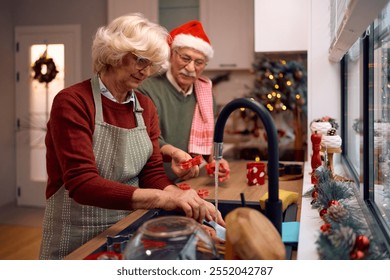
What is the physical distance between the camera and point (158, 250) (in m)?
0.61

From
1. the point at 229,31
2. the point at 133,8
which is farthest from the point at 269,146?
the point at 133,8

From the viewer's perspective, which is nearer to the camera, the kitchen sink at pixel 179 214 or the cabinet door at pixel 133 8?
the kitchen sink at pixel 179 214

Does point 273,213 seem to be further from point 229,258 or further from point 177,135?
point 177,135

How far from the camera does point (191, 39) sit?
1.79 m

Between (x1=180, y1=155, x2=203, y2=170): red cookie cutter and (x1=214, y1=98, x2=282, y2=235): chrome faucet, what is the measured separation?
50 cm

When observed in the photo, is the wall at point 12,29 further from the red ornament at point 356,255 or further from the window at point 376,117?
the red ornament at point 356,255

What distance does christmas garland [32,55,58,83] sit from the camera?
379cm

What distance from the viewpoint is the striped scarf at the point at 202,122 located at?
1853 mm

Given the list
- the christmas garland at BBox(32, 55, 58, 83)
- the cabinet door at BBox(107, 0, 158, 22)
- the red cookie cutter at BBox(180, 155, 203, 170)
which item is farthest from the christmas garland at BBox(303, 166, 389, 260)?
the christmas garland at BBox(32, 55, 58, 83)

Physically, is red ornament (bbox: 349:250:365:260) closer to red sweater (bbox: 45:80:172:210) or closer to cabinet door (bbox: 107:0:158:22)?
red sweater (bbox: 45:80:172:210)

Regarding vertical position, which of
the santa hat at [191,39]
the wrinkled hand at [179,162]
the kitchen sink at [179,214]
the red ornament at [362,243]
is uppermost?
the santa hat at [191,39]

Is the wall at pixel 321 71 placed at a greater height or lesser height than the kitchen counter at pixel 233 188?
greater

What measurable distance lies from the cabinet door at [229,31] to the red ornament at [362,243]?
2541 mm

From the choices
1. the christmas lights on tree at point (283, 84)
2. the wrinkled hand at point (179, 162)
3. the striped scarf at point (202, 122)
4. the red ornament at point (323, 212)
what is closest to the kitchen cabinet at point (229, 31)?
the christmas lights on tree at point (283, 84)
